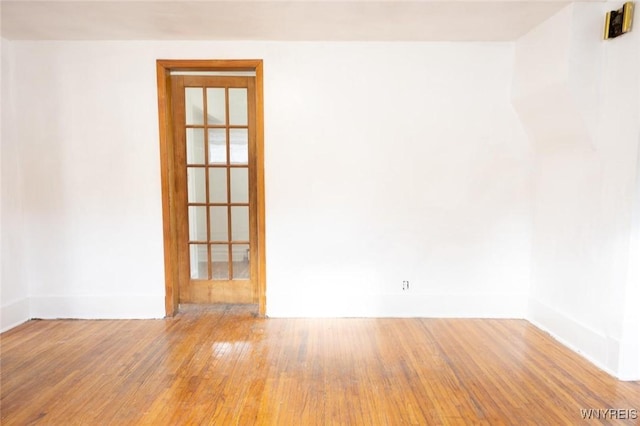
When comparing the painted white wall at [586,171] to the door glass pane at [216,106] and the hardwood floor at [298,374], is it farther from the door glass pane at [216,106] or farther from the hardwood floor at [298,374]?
the door glass pane at [216,106]

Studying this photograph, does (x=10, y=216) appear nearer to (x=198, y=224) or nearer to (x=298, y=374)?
(x=198, y=224)

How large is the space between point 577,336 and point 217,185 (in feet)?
11.1

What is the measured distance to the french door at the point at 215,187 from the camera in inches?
136

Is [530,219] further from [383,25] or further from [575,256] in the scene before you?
[383,25]

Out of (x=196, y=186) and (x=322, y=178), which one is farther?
(x=196, y=186)

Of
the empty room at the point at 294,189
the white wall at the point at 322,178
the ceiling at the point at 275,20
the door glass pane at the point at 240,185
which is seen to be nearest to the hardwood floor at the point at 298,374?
the empty room at the point at 294,189

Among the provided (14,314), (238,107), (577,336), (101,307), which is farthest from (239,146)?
(577,336)

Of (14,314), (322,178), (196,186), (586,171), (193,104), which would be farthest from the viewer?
(196,186)

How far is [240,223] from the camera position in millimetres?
3600

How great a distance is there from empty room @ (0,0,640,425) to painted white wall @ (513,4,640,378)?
26 mm

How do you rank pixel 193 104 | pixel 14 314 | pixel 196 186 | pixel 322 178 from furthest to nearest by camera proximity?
pixel 196 186 < pixel 193 104 < pixel 322 178 < pixel 14 314

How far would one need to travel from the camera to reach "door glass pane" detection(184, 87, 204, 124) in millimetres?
3459

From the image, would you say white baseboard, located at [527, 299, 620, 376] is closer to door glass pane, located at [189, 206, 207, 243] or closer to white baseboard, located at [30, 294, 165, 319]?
door glass pane, located at [189, 206, 207, 243]

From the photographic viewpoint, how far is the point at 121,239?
340cm
